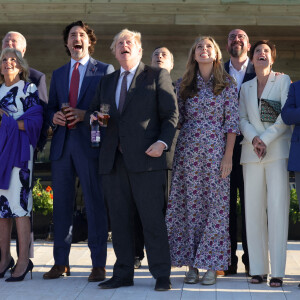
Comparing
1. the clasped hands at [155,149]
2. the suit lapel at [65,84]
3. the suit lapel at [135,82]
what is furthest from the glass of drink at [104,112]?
the suit lapel at [65,84]

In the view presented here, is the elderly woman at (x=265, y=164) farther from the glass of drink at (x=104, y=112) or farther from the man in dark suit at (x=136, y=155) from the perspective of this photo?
the glass of drink at (x=104, y=112)

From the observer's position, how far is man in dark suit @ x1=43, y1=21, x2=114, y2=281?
4.82 m

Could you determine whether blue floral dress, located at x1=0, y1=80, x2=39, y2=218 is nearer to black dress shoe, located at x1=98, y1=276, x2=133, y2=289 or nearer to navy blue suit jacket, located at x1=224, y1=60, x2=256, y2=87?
black dress shoe, located at x1=98, y1=276, x2=133, y2=289

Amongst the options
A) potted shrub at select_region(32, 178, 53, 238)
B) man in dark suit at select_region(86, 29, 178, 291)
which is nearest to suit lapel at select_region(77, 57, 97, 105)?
man in dark suit at select_region(86, 29, 178, 291)

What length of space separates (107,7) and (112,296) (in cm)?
585

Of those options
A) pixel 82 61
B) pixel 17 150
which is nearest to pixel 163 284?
pixel 17 150

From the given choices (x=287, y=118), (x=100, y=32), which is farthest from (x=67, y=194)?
(x=100, y=32)

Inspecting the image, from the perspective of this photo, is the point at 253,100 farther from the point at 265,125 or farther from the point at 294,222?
the point at 294,222

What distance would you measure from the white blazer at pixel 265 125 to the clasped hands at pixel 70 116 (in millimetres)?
1163

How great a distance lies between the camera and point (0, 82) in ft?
16.7

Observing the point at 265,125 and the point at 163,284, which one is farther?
the point at 265,125

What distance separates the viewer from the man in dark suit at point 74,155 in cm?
482

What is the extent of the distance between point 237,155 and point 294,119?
2.39 ft

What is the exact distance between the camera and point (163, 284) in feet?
14.5
